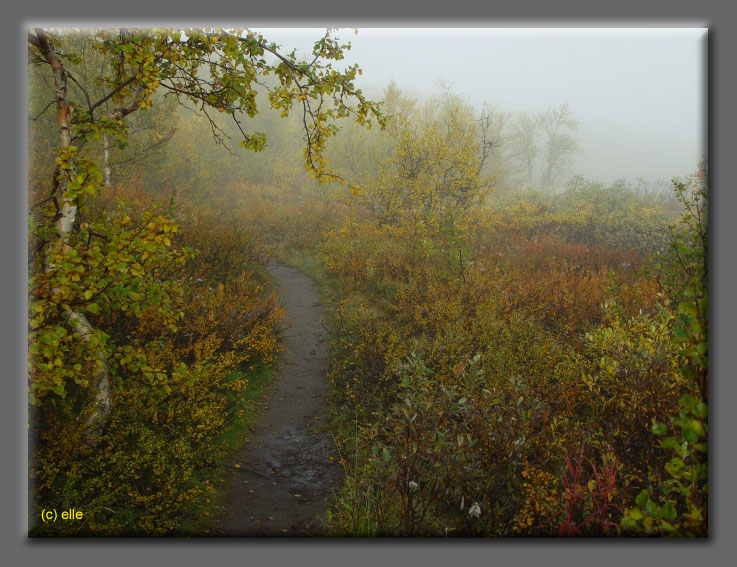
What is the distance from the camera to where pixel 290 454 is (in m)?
3.74

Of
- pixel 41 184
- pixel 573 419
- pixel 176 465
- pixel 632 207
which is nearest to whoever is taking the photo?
pixel 176 465

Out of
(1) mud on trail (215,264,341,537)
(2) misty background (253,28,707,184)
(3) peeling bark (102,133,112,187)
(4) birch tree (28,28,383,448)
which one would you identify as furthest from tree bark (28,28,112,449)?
(3) peeling bark (102,133,112,187)

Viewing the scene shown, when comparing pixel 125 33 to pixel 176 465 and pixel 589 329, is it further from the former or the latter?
pixel 589 329

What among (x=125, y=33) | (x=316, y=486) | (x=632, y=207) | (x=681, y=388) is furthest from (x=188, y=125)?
(x=632, y=207)

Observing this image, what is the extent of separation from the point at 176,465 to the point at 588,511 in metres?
3.07

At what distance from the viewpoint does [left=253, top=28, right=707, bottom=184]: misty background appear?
3.34m

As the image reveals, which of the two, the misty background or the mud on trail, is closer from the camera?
the mud on trail

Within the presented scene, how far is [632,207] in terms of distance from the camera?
6949mm

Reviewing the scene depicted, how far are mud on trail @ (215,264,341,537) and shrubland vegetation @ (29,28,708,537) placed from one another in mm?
231

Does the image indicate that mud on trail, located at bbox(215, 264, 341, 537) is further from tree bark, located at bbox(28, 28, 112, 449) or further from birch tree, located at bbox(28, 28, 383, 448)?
birch tree, located at bbox(28, 28, 383, 448)

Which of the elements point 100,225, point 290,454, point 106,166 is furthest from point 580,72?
point 106,166

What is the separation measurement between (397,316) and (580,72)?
11.7ft

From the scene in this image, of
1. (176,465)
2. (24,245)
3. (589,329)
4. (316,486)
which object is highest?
(24,245)

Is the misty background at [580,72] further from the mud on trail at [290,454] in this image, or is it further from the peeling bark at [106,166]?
the peeling bark at [106,166]
